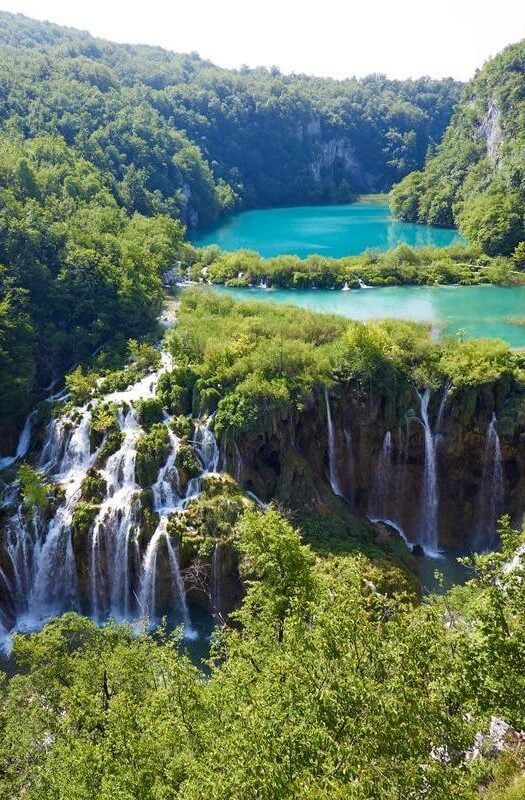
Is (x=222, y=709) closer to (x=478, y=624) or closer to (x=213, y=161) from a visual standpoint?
(x=478, y=624)

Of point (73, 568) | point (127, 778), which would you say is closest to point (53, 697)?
point (127, 778)

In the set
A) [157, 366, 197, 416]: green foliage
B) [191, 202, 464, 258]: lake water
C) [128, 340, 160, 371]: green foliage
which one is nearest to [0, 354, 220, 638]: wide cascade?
[157, 366, 197, 416]: green foliage

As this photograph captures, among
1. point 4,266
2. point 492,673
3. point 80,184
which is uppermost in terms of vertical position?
point 80,184

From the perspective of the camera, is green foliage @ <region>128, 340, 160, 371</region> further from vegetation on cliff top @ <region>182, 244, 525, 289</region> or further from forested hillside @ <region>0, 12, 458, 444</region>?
vegetation on cliff top @ <region>182, 244, 525, 289</region>

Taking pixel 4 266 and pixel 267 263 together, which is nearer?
pixel 4 266

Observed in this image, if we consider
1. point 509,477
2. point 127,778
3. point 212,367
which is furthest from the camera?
point 212,367

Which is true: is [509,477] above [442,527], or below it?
above

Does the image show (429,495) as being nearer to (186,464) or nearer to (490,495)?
(490,495)
